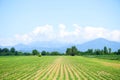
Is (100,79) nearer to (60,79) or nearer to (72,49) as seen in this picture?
(60,79)

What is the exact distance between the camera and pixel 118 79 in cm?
1980

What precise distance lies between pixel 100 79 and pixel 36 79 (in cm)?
571

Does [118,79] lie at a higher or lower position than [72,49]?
lower

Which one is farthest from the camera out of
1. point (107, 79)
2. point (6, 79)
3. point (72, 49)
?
point (72, 49)

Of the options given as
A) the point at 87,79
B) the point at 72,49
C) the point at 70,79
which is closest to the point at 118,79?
the point at 87,79

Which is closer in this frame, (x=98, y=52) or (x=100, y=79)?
(x=100, y=79)

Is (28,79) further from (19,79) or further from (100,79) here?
(100,79)

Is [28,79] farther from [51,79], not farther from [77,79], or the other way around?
[77,79]

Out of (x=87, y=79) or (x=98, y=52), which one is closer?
(x=87, y=79)

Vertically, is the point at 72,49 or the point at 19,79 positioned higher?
the point at 72,49

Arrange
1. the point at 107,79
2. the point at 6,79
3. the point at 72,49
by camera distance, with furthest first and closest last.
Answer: the point at 72,49 < the point at 107,79 < the point at 6,79

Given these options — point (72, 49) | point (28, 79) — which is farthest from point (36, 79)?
point (72, 49)

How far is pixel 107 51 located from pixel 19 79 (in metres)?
171

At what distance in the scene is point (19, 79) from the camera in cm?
1833
